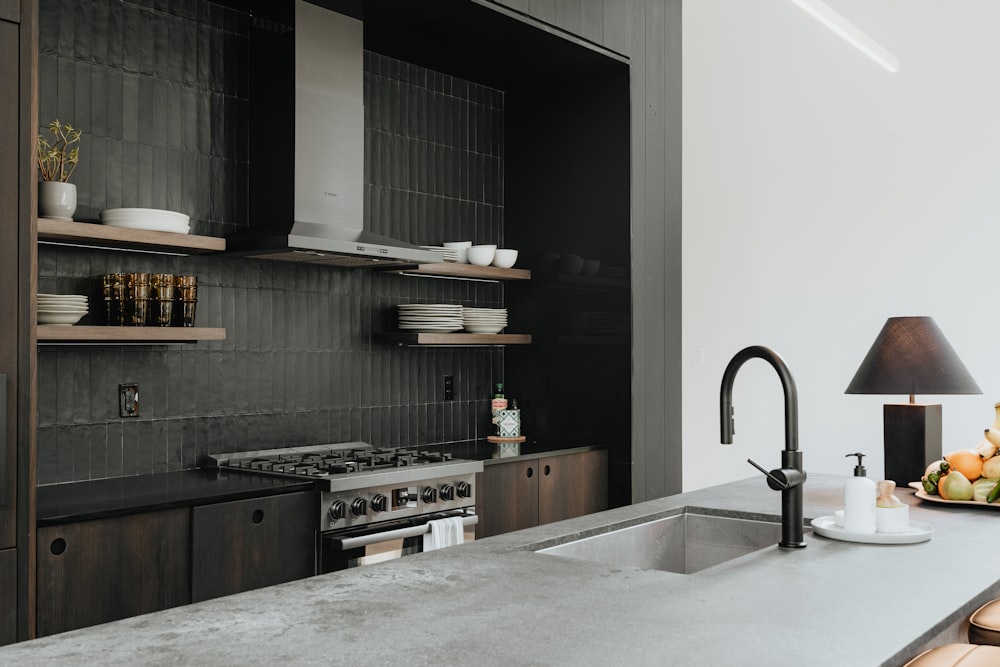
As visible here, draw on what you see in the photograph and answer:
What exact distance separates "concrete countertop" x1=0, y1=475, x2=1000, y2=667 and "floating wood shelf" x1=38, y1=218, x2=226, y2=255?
1736mm

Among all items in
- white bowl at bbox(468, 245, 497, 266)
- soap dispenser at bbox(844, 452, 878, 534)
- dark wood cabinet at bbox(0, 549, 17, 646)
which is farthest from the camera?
white bowl at bbox(468, 245, 497, 266)

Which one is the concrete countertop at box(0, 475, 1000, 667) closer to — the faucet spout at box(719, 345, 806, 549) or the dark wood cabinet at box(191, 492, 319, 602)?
the faucet spout at box(719, 345, 806, 549)

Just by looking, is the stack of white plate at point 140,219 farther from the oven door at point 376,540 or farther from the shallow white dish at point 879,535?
the shallow white dish at point 879,535

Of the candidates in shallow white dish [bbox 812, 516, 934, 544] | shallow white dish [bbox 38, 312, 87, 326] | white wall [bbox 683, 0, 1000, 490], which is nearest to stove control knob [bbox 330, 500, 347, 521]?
shallow white dish [bbox 38, 312, 87, 326]

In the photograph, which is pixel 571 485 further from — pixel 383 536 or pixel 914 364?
pixel 914 364

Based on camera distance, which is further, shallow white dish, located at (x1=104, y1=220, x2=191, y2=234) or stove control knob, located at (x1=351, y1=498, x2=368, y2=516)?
stove control knob, located at (x1=351, y1=498, x2=368, y2=516)

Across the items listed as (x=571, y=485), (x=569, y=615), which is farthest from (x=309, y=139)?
(x=569, y=615)

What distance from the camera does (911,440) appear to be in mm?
2955

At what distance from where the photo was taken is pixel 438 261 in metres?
4.12

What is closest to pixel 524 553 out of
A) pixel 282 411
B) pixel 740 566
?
pixel 740 566

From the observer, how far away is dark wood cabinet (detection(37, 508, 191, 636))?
2.58 metres

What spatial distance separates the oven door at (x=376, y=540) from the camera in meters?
3.28

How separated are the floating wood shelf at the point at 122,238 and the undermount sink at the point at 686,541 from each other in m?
1.88

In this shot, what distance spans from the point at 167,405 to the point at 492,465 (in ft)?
4.36
